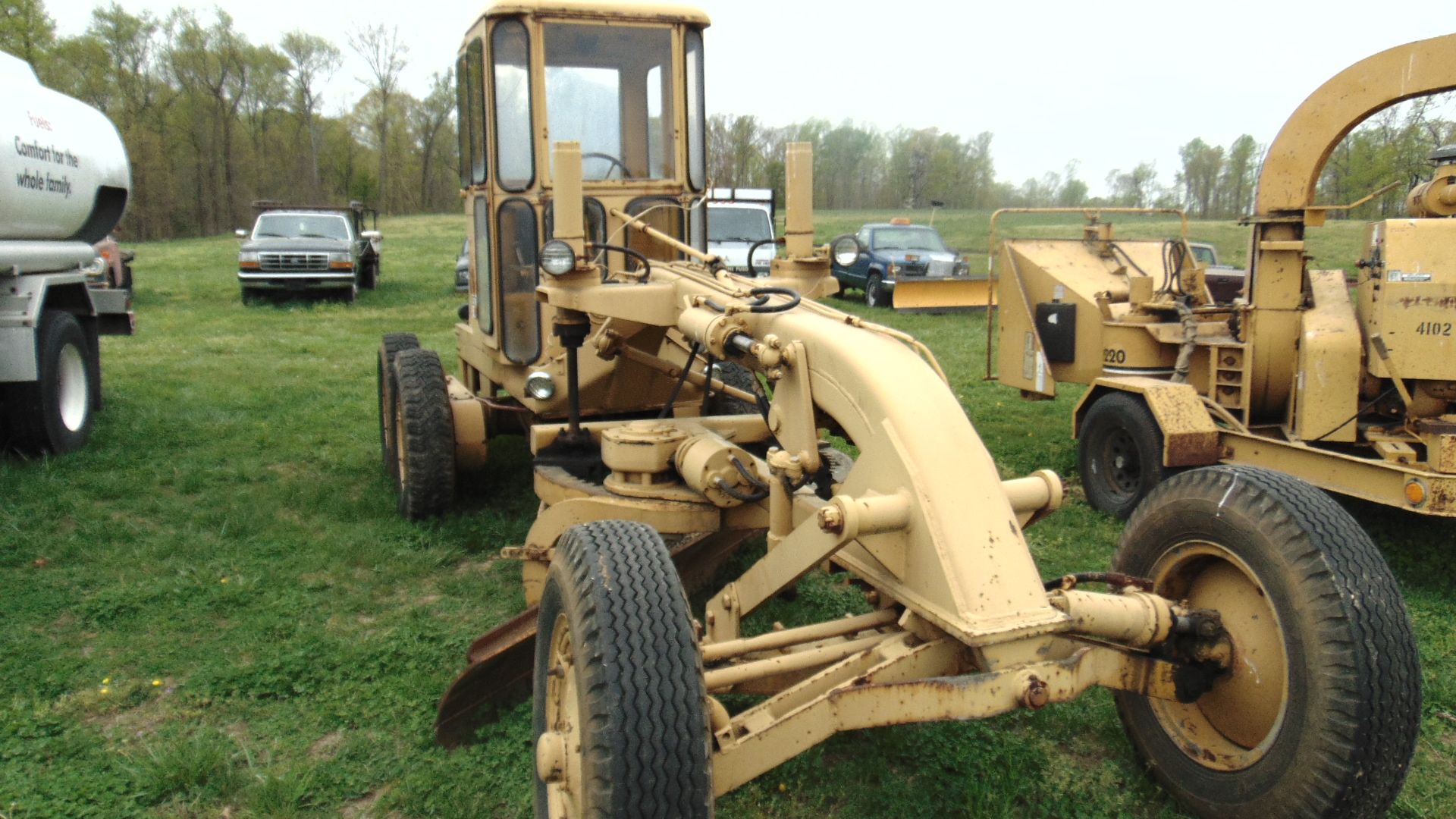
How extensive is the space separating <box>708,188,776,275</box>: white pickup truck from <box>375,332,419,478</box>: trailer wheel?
11867 mm

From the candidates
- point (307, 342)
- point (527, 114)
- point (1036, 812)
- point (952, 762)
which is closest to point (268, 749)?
point (952, 762)

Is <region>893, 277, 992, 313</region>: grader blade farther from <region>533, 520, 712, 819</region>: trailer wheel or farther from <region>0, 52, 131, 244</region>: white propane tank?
<region>533, 520, 712, 819</region>: trailer wheel

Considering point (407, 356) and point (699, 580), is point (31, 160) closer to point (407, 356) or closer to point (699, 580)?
point (407, 356)

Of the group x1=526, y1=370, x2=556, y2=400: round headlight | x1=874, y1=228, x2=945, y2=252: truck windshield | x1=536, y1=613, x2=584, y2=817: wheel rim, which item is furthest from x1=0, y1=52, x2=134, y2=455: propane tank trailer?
x1=874, y1=228, x2=945, y2=252: truck windshield

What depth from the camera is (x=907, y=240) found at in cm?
2016

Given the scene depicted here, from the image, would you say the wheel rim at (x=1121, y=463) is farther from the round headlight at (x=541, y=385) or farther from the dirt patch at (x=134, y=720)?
the dirt patch at (x=134, y=720)

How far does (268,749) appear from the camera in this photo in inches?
152

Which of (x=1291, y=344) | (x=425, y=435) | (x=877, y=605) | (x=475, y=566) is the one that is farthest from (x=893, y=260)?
(x=877, y=605)

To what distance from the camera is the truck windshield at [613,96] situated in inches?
225

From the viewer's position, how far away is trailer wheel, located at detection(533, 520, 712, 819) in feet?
8.13

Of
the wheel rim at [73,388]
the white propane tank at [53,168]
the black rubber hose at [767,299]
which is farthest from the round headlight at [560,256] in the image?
the wheel rim at [73,388]

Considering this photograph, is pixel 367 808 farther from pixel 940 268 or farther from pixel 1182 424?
pixel 940 268

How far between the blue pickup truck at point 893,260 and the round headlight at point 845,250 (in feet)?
45.1

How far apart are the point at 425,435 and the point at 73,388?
435cm
